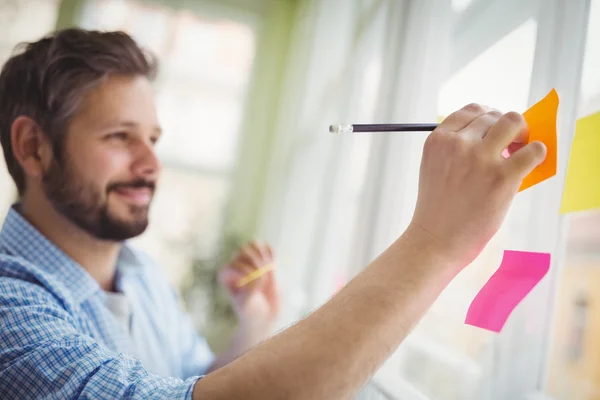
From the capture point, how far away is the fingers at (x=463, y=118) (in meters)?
0.52

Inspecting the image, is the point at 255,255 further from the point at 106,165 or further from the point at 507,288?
the point at 507,288

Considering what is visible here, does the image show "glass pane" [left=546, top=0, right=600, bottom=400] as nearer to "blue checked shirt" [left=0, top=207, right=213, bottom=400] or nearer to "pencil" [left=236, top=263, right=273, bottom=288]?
"blue checked shirt" [left=0, top=207, right=213, bottom=400]

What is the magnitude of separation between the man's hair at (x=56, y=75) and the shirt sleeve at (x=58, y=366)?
1.63 ft

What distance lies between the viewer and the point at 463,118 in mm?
524

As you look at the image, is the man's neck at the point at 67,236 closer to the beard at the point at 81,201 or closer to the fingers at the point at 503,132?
the beard at the point at 81,201

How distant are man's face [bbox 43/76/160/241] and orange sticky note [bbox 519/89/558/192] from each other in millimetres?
888

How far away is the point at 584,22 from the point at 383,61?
622 millimetres

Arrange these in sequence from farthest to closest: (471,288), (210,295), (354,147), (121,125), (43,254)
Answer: (210,295) < (354,147) < (121,125) < (43,254) < (471,288)

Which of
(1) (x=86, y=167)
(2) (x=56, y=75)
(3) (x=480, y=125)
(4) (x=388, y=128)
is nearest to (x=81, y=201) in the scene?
(1) (x=86, y=167)

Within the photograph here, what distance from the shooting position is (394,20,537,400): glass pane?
2.42ft

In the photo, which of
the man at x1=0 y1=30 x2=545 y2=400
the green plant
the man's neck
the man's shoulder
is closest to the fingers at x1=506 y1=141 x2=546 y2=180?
the man at x1=0 y1=30 x2=545 y2=400

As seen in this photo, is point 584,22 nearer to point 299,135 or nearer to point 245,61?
point 299,135

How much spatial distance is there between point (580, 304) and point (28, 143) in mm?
1161

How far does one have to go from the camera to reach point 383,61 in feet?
3.97
